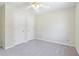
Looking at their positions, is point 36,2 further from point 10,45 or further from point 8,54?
point 8,54

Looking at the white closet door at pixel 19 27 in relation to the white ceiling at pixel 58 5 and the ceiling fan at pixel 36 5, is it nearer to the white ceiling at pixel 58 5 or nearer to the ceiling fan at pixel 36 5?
the ceiling fan at pixel 36 5

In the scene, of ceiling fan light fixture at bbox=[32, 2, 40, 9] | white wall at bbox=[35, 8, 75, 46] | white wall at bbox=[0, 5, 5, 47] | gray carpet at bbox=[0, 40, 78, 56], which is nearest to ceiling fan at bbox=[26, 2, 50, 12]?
ceiling fan light fixture at bbox=[32, 2, 40, 9]

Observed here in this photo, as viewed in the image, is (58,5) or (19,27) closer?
(58,5)

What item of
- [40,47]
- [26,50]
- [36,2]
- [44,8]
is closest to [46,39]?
[40,47]

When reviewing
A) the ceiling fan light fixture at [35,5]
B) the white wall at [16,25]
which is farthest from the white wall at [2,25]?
the ceiling fan light fixture at [35,5]

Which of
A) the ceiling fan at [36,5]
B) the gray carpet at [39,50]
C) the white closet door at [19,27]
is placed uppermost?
the ceiling fan at [36,5]

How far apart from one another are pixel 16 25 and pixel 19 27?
82 mm

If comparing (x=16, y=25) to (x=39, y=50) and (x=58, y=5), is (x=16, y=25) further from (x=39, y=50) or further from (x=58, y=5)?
(x=58, y=5)

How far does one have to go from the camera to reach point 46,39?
6.51 feet

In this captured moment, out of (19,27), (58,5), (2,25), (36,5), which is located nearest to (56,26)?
(58,5)

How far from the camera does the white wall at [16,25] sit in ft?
6.14

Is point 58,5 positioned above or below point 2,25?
above

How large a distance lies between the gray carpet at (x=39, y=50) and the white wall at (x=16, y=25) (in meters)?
0.11

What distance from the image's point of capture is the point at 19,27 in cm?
195
